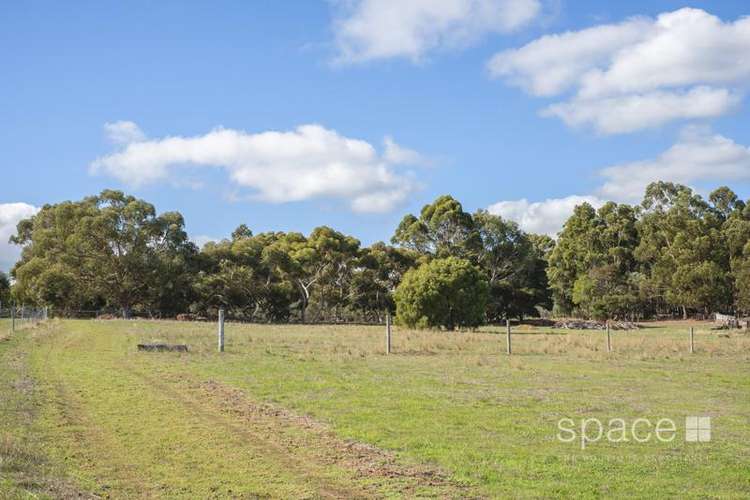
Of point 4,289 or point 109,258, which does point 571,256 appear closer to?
point 109,258

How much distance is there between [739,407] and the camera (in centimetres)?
1327

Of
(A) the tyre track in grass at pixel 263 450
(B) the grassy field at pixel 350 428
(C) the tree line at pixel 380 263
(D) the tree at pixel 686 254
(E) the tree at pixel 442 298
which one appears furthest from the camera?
(D) the tree at pixel 686 254

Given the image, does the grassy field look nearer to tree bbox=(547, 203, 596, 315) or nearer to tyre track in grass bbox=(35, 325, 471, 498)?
tyre track in grass bbox=(35, 325, 471, 498)

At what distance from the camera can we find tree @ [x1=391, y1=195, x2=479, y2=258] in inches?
3135

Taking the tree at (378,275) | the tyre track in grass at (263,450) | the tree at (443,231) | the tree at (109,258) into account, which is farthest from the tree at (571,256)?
the tyre track in grass at (263,450)

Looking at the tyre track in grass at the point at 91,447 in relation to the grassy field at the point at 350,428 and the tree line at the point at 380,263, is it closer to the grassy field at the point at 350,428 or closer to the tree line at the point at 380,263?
the grassy field at the point at 350,428

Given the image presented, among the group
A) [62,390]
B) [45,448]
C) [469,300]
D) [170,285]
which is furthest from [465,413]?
[170,285]

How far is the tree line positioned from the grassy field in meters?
36.4

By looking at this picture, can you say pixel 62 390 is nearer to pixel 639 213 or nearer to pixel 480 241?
pixel 480 241

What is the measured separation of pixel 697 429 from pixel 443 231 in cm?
7046

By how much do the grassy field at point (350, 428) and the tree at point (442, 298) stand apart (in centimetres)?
2793

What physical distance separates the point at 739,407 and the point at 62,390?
13.4m

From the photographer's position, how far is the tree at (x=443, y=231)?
79.6 meters

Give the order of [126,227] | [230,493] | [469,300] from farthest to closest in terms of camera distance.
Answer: [126,227] < [469,300] < [230,493]
